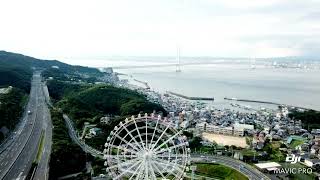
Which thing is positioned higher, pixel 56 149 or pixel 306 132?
pixel 56 149

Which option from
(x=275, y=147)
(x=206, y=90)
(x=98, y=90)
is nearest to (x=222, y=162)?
(x=275, y=147)

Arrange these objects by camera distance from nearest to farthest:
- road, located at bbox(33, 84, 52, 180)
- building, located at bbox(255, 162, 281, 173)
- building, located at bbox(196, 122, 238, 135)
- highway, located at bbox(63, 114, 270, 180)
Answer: road, located at bbox(33, 84, 52, 180)
highway, located at bbox(63, 114, 270, 180)
building, located at bbox(255, 162, 281, 173)
building, located at bbox(196, 122, 238, 135)

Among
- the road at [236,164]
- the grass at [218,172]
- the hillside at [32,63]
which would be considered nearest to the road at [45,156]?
the grass at [218,172]

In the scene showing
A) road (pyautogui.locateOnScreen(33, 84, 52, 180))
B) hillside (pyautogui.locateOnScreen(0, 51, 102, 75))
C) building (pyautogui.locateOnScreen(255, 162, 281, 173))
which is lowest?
building (pyautogui.locateOnScreen(255, 162, 281, 173))

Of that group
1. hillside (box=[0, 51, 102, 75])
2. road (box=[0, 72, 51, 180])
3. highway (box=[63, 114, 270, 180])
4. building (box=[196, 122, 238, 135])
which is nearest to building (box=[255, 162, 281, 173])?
highway (box=[63, 114, 270, 180])

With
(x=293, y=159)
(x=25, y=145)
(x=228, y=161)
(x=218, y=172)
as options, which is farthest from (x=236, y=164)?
(x=25, y=145)

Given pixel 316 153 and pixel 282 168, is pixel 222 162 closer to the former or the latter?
pixel 282 168

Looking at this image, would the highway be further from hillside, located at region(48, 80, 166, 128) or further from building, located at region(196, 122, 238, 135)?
building, located at region(196, 122, 238, 135)
